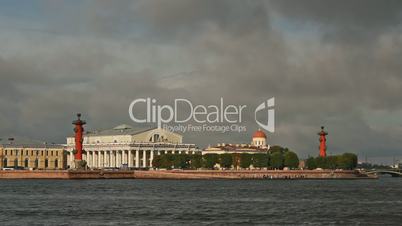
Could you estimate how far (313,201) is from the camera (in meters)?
63.0

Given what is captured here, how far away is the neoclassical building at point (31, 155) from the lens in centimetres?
16238

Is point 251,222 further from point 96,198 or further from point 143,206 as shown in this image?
point 96,198

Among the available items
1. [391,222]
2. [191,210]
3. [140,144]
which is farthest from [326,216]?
[140,144]

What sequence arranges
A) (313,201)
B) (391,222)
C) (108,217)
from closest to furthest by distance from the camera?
(391,222) < (108,217) < (313,201)

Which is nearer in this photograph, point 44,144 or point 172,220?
point 172,220

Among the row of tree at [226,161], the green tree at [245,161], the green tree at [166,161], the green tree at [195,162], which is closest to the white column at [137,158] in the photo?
the row of tree at [226,161]

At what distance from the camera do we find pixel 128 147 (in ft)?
545

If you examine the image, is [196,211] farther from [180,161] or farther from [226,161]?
[226,161]

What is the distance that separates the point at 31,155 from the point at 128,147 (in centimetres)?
1861

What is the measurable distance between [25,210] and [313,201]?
70.5ft

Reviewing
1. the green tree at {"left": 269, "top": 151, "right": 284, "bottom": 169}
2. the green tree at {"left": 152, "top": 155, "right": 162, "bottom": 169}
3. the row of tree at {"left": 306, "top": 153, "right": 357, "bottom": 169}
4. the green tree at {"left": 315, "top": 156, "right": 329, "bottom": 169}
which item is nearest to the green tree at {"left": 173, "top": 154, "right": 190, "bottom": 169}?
the green tree at {"left": 152, "top": 155, "right": 162, "bottom": 169}

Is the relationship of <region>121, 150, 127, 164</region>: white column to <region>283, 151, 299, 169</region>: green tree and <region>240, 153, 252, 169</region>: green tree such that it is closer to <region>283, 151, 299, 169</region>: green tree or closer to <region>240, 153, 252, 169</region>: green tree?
<region>240, 153, 252, 169</region>: green tree

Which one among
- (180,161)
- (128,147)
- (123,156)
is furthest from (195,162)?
(123,156)

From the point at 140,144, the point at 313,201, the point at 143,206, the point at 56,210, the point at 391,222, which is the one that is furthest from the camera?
the point at 140,144
